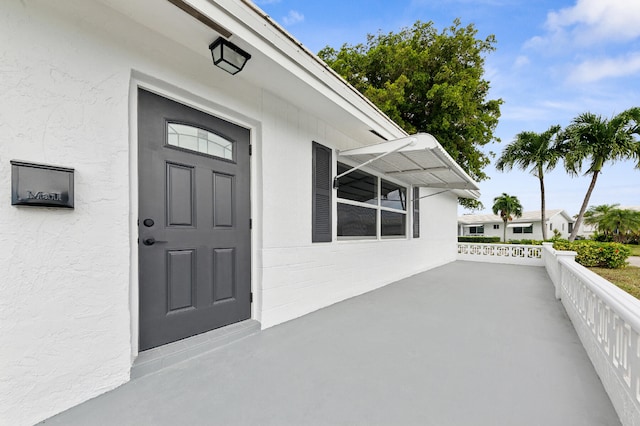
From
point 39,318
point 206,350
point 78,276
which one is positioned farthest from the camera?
point 206,350

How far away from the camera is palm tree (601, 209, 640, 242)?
2016 cm

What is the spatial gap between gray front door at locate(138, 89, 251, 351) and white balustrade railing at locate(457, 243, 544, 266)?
10.5 m

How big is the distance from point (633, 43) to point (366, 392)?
11.6m

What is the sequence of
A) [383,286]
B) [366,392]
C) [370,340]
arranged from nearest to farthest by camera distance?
[366,392] < [370,340] < [383,286]

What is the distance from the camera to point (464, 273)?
732cm

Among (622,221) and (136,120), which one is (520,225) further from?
(136,120)

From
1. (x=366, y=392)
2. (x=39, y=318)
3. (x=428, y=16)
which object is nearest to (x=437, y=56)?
(x=428, y=16)

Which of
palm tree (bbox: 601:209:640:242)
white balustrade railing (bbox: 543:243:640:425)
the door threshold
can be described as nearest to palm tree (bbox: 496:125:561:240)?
white balustrade railing (bbox: 543:243:640:425)

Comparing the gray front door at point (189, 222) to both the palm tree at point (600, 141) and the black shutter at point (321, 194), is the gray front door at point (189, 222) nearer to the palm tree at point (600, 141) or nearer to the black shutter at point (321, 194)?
the black shutter at point (321, 194)

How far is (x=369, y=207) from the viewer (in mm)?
5344

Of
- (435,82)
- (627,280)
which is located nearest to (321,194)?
(435,82)

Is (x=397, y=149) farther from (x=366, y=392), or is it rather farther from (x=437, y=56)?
(x=437, y=56)

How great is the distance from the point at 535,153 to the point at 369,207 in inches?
487

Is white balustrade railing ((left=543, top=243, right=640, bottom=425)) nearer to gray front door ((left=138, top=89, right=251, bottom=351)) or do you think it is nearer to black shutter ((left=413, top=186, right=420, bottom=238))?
gray front door ((left=138, top=89, right=251, bottom=351))
